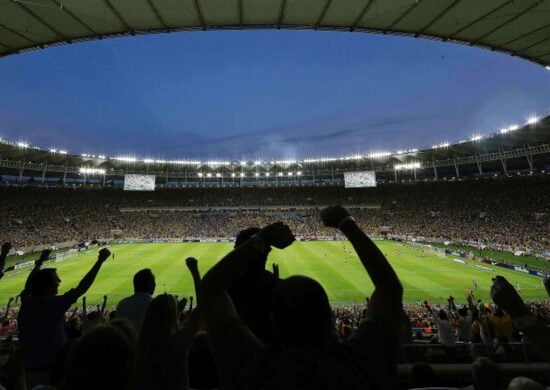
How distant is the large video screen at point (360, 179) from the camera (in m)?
60.5

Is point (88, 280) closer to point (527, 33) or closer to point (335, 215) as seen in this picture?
point (335, 215)

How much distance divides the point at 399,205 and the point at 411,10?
62558 millimetres

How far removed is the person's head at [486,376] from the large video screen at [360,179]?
5954 cm

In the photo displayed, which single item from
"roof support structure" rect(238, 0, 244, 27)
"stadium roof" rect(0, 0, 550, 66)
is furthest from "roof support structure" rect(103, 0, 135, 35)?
"roof support structure" rect(238, 0, 244, 27)

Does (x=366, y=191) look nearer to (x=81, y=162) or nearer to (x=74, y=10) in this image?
(x=81, y=162)

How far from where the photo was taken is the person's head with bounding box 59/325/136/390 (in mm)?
1398

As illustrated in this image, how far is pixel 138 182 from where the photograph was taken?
62.8 metres

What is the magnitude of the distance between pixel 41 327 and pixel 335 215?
386 centimetres

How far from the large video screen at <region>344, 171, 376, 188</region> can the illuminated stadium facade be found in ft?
18.4

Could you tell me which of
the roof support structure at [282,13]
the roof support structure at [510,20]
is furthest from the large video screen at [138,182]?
the roof support structure at [510,20]

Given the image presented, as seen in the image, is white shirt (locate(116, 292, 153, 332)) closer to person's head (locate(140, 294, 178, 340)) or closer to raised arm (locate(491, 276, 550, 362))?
person's head (locate(140, 294, 178, 340))

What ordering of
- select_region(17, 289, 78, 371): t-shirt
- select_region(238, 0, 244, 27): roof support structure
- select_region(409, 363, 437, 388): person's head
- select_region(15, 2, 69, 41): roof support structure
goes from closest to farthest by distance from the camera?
1. select_region(409, 363, 437, 388): person's head
2. select_region(17, 289, 78, 371): t-shirt
3. select_region(15, 2, 69, 41): roof support structure
4. select_region(238, 0, 244, 27): roof support structure

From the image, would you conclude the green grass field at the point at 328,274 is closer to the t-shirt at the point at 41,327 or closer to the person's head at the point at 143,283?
the person's head at the point at 143,283

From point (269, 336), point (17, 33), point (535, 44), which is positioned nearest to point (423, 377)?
point (269, 336)
